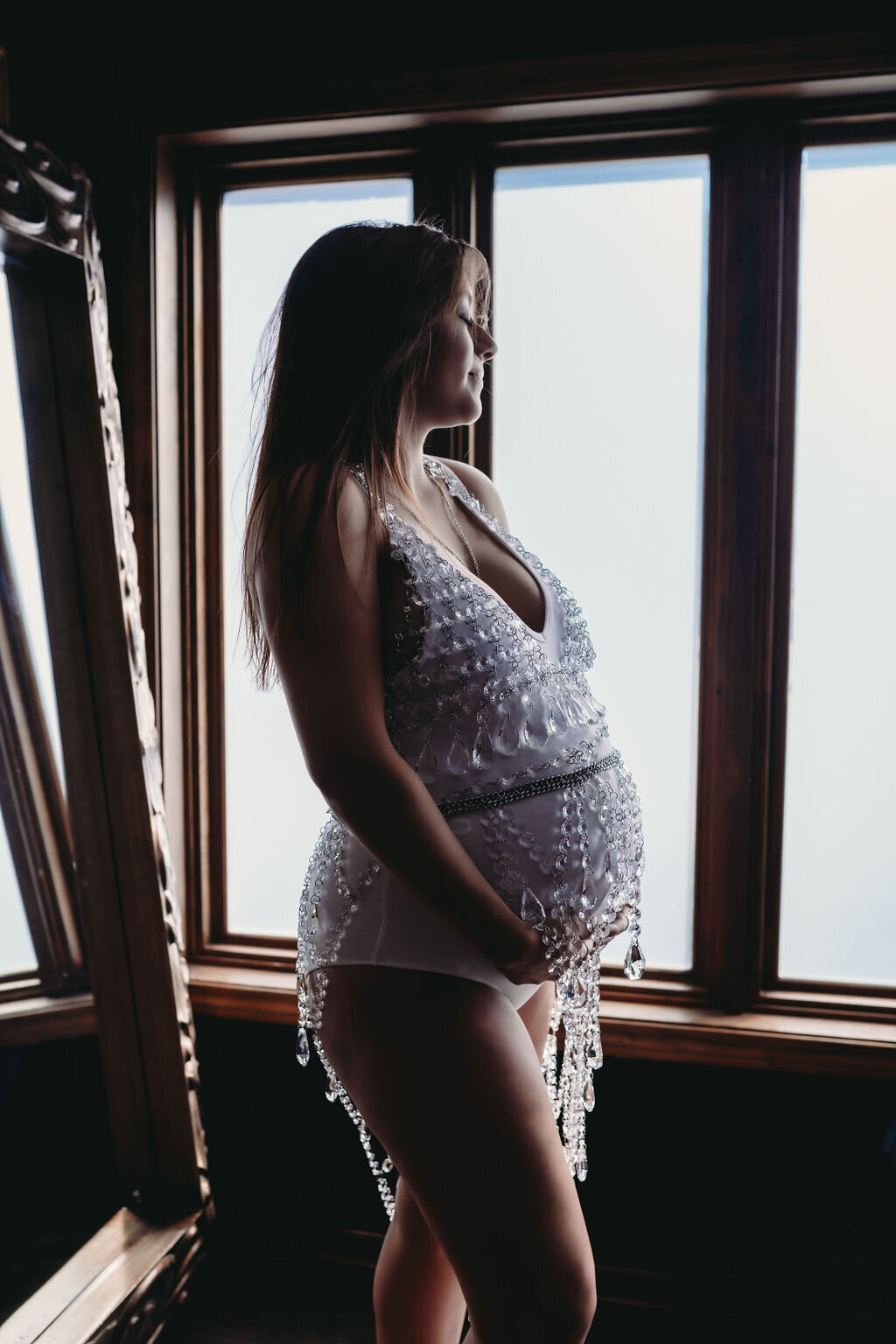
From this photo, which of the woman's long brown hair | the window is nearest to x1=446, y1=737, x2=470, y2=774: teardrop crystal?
the woman's long brown hair

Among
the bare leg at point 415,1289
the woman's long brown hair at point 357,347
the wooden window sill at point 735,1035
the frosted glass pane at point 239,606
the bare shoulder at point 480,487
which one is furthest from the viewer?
the frosted glass pane at point 239,606

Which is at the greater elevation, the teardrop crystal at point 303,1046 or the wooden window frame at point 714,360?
the wooden window frame at point 714,360

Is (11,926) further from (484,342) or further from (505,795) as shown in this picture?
(484,342)

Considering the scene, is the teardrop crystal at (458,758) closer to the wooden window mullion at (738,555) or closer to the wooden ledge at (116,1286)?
the wooden window mullion at (738,555)

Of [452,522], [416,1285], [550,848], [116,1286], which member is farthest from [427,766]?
[116,1286]

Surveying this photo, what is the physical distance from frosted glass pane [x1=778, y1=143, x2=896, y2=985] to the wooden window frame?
35mm

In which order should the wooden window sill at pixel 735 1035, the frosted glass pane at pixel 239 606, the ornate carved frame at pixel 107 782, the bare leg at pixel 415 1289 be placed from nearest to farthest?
the bare leg at pixel 415 1289
the ornate carved frame at pixel 107 782
the wooden window sill at pixel 735 1035
the frosted glass pane at pixel 239 606

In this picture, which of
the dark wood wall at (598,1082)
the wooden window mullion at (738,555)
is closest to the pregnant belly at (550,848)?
the wooden window mullion at (738,555)

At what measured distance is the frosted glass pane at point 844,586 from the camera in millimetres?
A: 1574

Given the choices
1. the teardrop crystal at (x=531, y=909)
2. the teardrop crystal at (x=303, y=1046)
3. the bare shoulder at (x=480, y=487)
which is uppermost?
the bare shoulder at (x=480, y=487)

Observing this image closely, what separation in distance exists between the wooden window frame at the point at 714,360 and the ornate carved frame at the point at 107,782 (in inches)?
7.5

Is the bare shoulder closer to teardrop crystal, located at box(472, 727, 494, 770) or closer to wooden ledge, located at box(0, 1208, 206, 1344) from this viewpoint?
teardrop crystal, located at box(472, 727, 494, 770)

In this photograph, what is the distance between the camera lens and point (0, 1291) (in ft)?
4.32

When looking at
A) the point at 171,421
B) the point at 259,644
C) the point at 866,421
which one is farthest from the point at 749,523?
the point at 171,421
